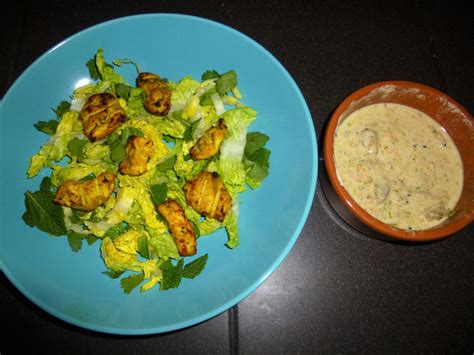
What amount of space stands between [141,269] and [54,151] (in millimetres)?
918

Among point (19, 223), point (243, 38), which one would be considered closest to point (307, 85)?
point (243, 38)

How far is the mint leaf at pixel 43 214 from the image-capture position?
1.96m

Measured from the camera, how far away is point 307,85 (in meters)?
2.54

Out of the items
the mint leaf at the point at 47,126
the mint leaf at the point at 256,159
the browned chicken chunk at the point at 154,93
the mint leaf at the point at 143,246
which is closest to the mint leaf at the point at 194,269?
the mint leaf at the point at 143,246

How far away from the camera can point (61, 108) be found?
2.17 m

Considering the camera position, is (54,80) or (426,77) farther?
(426,77)

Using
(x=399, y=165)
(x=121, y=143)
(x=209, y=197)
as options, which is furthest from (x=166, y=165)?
(x=399, y=165)

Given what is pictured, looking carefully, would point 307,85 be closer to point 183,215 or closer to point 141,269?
point 183,215

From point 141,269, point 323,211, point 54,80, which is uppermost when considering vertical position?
point 54,80

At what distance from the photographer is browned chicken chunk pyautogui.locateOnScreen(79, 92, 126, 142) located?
6.61ft

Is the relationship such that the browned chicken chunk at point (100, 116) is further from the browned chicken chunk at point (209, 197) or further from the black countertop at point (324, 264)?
the black countertop at point (324, 264)

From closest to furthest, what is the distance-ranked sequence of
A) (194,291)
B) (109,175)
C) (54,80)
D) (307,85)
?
(194,291) → (109,175) → (54,80) → (307,85)

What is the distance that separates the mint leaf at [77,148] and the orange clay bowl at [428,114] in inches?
60.0

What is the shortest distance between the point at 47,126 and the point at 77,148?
9.3 inches
